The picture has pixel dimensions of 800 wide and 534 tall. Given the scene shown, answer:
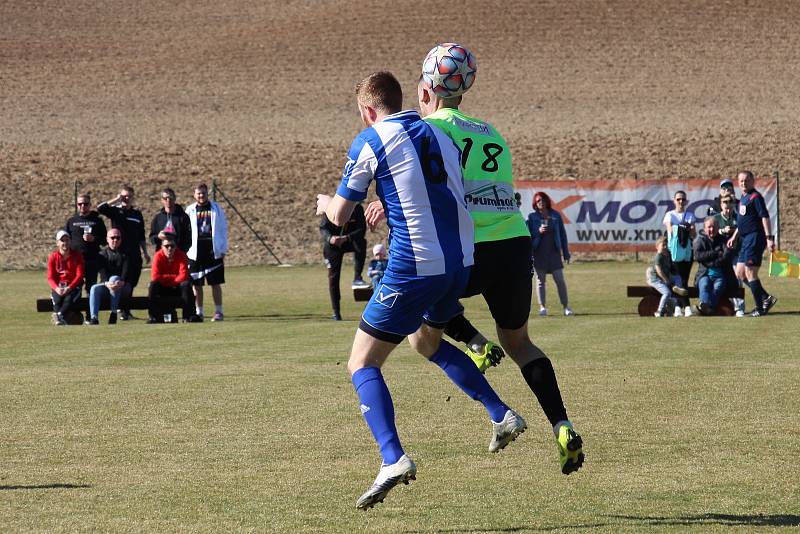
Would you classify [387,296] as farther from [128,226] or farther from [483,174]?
[128,226]

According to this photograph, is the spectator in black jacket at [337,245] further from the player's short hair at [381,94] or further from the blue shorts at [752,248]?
the player's short hair at [381,94]

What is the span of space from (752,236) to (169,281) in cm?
844

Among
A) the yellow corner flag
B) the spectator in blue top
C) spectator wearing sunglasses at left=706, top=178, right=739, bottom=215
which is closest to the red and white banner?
the yellow corner flag

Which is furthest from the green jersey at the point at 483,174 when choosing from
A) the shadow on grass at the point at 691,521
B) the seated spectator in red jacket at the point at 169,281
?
the seated spectator in red jacket at the point at 169,281

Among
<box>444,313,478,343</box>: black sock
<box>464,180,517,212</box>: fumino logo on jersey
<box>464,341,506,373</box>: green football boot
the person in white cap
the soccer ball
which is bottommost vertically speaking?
the person in white cap

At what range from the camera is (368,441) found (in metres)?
7.40

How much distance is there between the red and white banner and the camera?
29.2m

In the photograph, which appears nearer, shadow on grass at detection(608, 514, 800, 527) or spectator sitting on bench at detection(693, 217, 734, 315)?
shadow on grass at detection(608, 514, 800, 527)

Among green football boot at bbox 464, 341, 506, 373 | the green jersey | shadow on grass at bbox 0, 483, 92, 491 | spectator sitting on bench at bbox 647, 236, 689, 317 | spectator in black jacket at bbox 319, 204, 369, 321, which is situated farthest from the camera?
spectator sitting on bench at bbox 647, 236, 689, 317

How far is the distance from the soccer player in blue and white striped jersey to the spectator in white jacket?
13260 mm

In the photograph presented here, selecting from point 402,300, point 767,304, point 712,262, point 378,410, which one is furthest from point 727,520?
point 767,304

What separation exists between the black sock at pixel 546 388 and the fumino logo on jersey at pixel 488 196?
792 mm

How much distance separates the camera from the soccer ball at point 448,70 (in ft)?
20.6

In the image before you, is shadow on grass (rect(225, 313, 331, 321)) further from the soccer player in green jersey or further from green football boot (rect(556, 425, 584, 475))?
green football boot (rect(556, 425, 584, 475))
